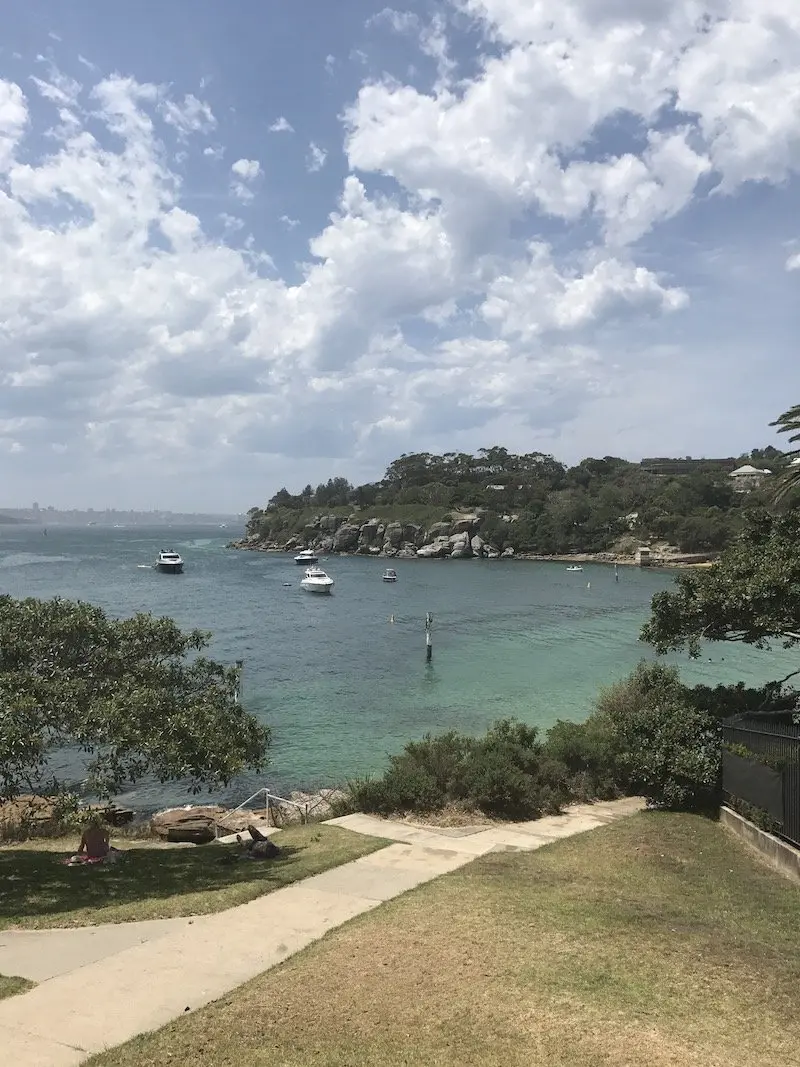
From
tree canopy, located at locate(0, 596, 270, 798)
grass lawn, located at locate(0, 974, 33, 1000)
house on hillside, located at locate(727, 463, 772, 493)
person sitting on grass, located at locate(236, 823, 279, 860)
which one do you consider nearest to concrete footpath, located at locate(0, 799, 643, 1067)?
grass lawn, located at locate(0, 974, 33, 1000)

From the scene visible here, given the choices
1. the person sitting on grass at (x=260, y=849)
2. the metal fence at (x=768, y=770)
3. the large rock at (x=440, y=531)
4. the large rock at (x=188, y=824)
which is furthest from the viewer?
the large rock at (x=440, y=531)

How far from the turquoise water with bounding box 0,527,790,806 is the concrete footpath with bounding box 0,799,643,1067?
13.5 metres

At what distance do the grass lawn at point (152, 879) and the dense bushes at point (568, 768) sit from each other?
8.38 ft

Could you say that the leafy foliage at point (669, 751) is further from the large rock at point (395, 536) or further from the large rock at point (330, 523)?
the large rock at point (330, 523)

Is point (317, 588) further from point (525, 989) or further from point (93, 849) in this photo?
point (525, 989)

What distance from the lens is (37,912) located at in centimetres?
1047

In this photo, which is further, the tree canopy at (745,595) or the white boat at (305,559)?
the white boat at (305,559)

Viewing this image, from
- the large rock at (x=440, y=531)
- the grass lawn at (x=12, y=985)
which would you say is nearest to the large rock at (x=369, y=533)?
the large rock at (x=440, y=531)

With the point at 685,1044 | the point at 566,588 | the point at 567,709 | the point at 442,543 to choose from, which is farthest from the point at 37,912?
the point at 442,543

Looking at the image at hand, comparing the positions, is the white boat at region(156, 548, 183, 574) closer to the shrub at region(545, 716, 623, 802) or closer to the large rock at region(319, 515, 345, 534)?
the large rock at region(319, 515, 345, 534)

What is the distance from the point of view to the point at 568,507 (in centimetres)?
15088

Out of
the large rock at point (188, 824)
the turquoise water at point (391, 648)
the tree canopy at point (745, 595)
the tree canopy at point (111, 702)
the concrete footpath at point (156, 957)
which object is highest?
the tree canopy at point (745, 595)

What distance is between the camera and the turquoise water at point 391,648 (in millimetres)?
31641

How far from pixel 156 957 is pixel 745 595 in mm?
13607
